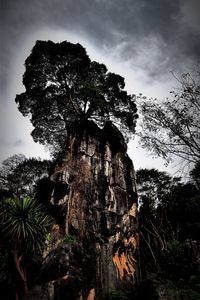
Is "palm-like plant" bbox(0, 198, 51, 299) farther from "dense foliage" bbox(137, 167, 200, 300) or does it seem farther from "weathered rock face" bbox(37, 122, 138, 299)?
"dense foliage" bbox(137, 167, 200, 300)

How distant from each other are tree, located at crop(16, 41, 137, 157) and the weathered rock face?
1.70 m

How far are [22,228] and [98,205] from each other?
521 centimetres

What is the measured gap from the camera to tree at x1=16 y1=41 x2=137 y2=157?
16266 millimetres

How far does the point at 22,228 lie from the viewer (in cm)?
946

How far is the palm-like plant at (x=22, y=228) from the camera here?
30.9ft

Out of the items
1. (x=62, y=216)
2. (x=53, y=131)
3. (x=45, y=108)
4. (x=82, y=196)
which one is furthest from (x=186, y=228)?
(x=45, y=108)

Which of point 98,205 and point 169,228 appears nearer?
point 98,205

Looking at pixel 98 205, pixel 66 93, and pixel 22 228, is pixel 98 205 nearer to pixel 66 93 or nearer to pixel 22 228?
pixel 22 228

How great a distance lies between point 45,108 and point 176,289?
48.2ft

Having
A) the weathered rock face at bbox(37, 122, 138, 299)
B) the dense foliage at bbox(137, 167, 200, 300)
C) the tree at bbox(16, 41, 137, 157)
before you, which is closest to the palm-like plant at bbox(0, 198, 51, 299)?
the weathered rock face at bbox(37, 122, 138, 299)

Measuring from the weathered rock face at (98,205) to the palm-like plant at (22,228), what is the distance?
50.4 inches

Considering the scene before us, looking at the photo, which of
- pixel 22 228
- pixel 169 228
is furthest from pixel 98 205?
pixel 169 228

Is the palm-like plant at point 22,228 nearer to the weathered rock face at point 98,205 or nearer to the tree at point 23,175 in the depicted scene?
the weathered rock face at point 98,205

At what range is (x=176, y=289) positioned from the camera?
7172mm
